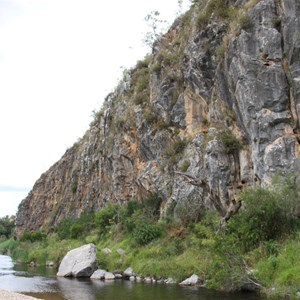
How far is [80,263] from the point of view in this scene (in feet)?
125

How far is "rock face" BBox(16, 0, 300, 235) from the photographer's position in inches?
1206

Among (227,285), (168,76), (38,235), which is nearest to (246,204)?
(227,285)

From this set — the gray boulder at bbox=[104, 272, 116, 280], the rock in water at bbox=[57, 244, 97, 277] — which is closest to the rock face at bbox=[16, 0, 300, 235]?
the gray boulder at bbox=[104, 272, 116, 280]

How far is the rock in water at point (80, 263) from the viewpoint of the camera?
37188mm

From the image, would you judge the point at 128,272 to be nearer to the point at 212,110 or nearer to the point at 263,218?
the point at 263,218

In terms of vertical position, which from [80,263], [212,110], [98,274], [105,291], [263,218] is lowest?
[105,291]

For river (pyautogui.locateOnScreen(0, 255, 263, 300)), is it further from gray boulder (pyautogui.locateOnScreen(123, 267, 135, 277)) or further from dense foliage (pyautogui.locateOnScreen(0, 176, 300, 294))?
gray boulder (pyautogui.locateOnScreen(123, 267, 135, 277))

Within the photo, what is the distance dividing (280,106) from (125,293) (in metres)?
15.7

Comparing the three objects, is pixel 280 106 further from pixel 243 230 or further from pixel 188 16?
pixel 188 16

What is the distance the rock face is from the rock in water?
805 centimetres

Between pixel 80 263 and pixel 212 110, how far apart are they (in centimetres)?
1670

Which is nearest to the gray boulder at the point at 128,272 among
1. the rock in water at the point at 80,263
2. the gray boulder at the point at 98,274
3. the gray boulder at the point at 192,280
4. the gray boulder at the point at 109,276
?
the gray boulder at the point at 109,276

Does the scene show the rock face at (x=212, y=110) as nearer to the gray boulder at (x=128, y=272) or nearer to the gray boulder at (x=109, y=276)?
the gray boulder at (x=128, y=272)

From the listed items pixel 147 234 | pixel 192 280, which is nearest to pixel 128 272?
pixel 147 234
